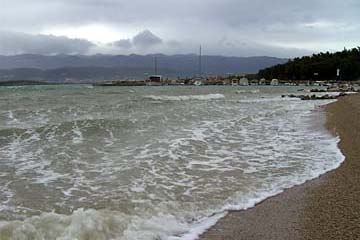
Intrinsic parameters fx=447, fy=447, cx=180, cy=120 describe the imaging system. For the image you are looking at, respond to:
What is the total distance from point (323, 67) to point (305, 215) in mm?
148190

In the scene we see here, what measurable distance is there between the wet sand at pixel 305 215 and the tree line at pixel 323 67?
137783mm

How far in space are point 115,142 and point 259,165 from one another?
235 inches

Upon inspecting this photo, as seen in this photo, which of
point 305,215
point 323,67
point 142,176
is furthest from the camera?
point 323,67

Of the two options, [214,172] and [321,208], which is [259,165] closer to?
[214,172]

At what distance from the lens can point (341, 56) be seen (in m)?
151

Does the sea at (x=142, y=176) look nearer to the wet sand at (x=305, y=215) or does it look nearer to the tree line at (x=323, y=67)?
the wet sand at (x=305, y=215)

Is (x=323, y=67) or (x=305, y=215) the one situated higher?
(x=323, y=67)

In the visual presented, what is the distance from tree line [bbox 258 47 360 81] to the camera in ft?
456

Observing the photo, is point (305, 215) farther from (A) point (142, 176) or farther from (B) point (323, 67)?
(B) point (323, 67)

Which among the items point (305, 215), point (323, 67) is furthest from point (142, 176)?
point (323, 67)

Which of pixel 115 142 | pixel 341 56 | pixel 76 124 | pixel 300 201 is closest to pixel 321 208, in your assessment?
pixel 300 201

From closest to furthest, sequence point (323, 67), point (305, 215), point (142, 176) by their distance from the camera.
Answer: point (305, 215)
point (142, 176)
point (323, 67)

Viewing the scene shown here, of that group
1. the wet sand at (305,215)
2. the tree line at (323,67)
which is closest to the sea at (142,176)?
the wet sand at (305,215)

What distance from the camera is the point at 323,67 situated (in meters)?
147
